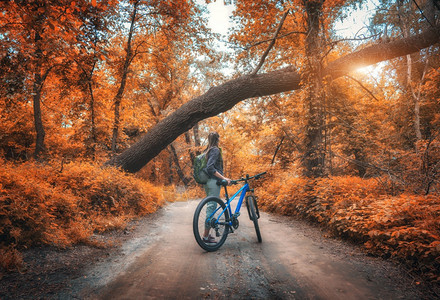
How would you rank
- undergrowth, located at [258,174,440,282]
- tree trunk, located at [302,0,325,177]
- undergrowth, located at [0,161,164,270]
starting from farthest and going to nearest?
tree trunk, located at [302,0,325,177]
undergrowth, located at [0,161,164,270]
undergrowth, located at [258,174,440,282]

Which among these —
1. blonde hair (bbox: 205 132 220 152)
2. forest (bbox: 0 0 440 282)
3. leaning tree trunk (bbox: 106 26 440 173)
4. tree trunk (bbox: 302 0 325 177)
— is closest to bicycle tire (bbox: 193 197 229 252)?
blonde hair (bbox: 205 132 220 152)

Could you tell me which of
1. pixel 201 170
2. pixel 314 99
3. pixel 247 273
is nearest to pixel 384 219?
pixel 247 273

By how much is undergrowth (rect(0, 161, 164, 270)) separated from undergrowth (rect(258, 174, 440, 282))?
4.57 meters

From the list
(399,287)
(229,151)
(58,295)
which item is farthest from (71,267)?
(229,151)

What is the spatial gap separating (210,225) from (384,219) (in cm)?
271

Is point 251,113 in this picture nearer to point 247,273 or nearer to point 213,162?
point 213,162

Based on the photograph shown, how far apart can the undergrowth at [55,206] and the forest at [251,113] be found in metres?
0.03

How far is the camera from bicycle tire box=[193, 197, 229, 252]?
147 inches

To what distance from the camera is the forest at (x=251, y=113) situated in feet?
11.6

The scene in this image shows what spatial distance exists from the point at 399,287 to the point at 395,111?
13.2m

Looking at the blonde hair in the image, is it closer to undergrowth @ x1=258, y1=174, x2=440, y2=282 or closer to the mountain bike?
the mountain bike

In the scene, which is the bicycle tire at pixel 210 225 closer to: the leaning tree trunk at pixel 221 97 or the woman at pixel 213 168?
the woman at pixel 213 168

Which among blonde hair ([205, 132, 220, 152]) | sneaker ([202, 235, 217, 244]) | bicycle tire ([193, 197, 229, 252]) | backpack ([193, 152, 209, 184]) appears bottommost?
sneaker ([202, 235, 217, 244])

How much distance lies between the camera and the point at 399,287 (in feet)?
8.48
